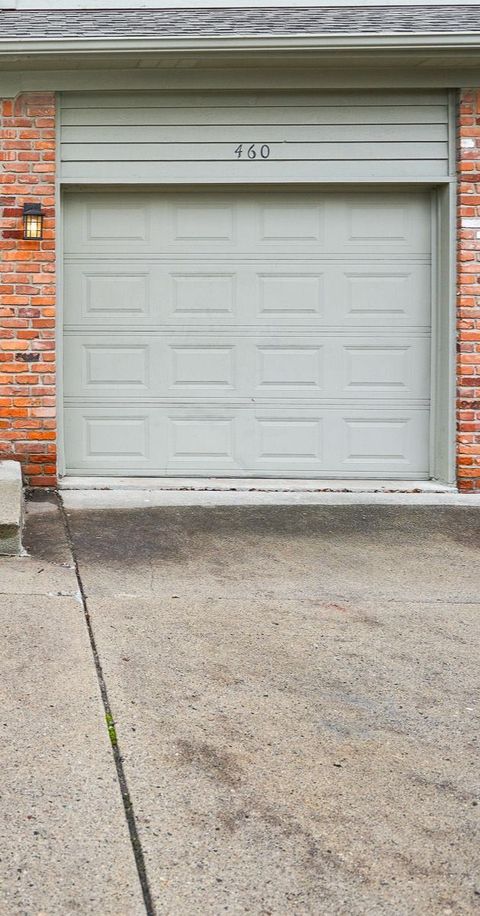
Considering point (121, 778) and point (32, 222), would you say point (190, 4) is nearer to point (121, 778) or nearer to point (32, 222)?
point (32, 222)

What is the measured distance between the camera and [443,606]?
4250mm

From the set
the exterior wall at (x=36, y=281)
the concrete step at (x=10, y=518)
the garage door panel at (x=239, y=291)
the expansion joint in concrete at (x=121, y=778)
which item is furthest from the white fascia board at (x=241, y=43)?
the expansion joint in concrete at (x=121, y=778)

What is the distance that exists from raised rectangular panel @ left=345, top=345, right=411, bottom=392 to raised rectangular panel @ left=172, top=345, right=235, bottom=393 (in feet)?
3.17

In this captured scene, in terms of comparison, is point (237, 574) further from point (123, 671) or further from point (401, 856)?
point (401, 856)

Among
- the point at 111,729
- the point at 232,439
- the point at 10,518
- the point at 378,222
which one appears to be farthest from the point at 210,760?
the point at 378,222

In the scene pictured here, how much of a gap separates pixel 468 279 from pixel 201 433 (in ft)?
7.86

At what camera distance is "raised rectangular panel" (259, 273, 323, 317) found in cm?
698

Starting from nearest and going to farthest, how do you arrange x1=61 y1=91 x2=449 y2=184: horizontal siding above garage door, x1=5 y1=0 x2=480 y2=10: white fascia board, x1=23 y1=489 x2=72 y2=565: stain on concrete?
x1=23 y1=489 x2=72 y2=565: stain on concrete
x1=61 y1=91 x2=449 y2=184: horizontal siding above garage door
x1=5 y1=0 x2=480 y2=10: white fascia board

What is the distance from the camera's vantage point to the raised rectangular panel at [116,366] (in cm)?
701

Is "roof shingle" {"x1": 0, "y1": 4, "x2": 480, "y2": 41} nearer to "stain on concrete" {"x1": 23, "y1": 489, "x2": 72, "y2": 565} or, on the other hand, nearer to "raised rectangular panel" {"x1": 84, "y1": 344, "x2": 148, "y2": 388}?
"raised rectangular panel" {"x1": 84, "y1": 344, "x2": 148, "y2": 388}

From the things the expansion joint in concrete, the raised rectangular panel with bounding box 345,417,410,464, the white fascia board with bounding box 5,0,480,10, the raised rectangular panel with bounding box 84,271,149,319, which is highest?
the white fascia board with bounding box 5,0,480,10

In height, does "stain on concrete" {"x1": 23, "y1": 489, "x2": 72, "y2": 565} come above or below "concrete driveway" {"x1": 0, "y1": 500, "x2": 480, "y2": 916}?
above

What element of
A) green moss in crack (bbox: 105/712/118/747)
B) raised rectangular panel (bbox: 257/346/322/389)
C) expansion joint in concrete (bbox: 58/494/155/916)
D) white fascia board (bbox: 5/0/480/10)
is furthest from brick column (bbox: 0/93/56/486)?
green moss in crack (bbox: 105/712/118/747)

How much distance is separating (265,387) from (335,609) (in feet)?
10.3
